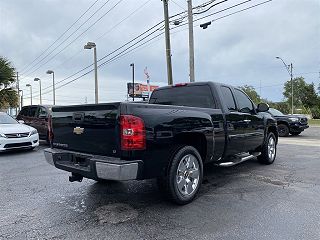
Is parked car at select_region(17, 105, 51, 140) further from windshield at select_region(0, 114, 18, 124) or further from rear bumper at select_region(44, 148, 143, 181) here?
rear bumper at select_region(44, 148, 143, 181)

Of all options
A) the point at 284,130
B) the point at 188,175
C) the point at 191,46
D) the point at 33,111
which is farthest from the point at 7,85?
the point at 188,175

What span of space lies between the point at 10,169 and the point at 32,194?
2.77 metres

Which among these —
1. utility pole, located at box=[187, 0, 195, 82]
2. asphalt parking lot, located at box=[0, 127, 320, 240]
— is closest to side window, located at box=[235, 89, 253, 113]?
asphalt parking lot, located at box=[0, 127, 320, 240]

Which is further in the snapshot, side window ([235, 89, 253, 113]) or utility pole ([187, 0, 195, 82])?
utility pole ([187, 0, 195, 82])

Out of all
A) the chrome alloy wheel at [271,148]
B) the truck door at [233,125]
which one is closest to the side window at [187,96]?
the truck door at [233,125]

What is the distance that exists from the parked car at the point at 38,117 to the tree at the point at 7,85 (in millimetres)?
8470

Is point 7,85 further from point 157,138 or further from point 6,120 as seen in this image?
point 157,138

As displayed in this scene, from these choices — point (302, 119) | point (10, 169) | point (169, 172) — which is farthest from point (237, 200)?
point (302, 119)

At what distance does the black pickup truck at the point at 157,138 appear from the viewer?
4.14 metres

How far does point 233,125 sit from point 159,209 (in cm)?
229

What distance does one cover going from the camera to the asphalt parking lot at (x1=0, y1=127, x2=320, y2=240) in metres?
3.80

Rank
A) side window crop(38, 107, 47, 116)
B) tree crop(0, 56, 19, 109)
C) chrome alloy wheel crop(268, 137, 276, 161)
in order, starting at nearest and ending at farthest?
chrome alloy wheel crop(268, 137, 276, 161)
side window crop(38, 107, 47, 116)
tree crop(0, 56, 19, 109)

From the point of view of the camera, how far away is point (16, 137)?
1040cm

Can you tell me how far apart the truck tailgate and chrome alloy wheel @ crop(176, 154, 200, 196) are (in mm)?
1102
